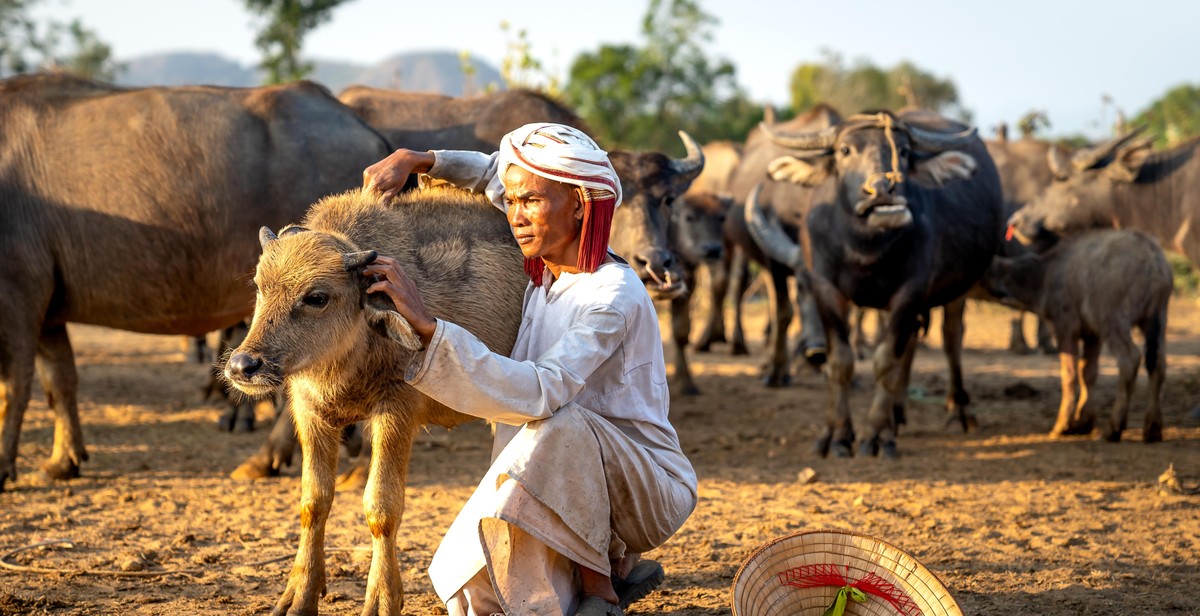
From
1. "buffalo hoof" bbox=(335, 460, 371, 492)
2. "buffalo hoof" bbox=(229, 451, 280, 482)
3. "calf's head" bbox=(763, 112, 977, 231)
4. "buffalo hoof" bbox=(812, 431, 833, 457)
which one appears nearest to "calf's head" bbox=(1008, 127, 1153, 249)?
"calf's head" bbox=(763, 112, 977, 231)

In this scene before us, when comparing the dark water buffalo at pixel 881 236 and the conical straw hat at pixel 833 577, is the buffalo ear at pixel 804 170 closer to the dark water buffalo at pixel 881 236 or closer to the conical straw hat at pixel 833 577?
the dark water buffalo at pixel 881 236

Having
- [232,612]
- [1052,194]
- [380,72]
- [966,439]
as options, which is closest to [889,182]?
[966,439]

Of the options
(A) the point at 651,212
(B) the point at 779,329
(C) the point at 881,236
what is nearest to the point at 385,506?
(A) the point at 651,212

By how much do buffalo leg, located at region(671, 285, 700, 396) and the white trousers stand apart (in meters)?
5.83

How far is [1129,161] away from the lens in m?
10.2

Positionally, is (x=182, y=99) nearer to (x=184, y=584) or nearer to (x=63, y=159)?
(x=63, y=159)

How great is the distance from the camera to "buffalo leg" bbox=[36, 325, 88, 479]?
20.6 feet

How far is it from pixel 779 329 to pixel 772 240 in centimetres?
135

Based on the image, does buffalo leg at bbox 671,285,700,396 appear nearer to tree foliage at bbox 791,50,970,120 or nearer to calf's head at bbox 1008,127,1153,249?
→ calf's head at bbox 1008,127,1153,249

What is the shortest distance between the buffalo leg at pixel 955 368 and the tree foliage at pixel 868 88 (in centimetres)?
2231

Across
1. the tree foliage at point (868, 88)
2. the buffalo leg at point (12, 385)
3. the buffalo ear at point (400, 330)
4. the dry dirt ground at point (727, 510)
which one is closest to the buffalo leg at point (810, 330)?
the dry dirt ground at point (727, 510)

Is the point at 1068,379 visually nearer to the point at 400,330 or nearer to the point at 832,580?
the point at 832,580

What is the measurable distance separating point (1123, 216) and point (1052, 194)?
34.0 inches

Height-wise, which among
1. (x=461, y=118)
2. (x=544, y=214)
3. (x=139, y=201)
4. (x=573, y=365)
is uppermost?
(x=544, y=214)
